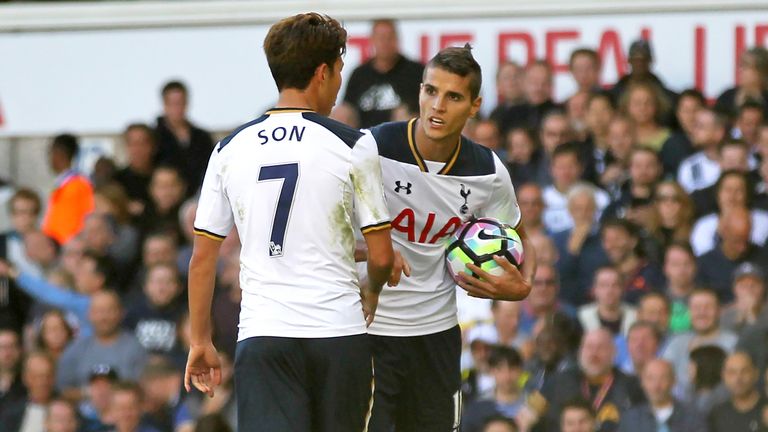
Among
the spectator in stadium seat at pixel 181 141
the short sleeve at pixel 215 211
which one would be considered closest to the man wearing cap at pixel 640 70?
the spectator in stadium seat at pixel 181 141

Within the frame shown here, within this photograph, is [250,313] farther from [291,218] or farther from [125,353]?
[125,353]

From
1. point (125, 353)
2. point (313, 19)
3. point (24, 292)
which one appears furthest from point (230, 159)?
point (24, 292)

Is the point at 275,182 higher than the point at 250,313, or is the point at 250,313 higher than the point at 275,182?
the point at 275,182

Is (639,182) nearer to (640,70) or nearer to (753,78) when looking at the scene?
(640,70)

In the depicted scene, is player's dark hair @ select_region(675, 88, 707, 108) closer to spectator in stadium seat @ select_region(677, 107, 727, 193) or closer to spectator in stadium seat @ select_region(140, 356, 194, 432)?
spectator in stadium seat @ select_region(677, 107, 727, 193)

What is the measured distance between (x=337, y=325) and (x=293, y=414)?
0.39 metres

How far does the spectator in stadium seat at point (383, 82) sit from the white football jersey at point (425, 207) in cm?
541

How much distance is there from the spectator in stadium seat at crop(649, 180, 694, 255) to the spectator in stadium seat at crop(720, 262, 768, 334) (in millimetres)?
670

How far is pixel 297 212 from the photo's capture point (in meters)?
6.48

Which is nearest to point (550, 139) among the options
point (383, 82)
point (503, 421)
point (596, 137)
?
point (596, 137)

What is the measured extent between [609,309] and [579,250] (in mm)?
653

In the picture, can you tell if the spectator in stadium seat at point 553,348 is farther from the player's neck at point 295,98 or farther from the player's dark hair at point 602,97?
the player's neck at point 295,98

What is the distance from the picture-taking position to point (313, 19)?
6.57 metres

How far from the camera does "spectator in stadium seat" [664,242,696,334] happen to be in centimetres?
1152
